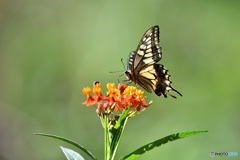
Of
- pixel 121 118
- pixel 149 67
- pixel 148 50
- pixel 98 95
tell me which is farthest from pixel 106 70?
pixel 121 118

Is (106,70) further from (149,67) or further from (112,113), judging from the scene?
(112,113)

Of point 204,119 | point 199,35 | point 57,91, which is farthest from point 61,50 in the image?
point 204,119

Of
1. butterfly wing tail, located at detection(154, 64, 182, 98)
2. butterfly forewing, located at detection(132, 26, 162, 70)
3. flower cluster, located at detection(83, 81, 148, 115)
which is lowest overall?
flower cluster, located at detection(83, 81, 148, 115)

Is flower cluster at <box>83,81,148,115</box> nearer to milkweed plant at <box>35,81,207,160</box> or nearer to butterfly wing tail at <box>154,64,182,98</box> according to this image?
milkweed plant at <box>35,81,207,160</box>

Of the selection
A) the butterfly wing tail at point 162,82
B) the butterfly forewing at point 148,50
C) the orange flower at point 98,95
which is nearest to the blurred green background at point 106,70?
the butterfly wing tail at point 162,82

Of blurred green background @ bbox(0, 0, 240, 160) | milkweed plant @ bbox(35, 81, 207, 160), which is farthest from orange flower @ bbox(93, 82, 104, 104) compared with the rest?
blurred green background @ bbox(0, 0, 240, 160)

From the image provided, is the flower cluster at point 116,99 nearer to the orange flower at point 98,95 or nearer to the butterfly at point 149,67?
the orange flower at point 98,95
